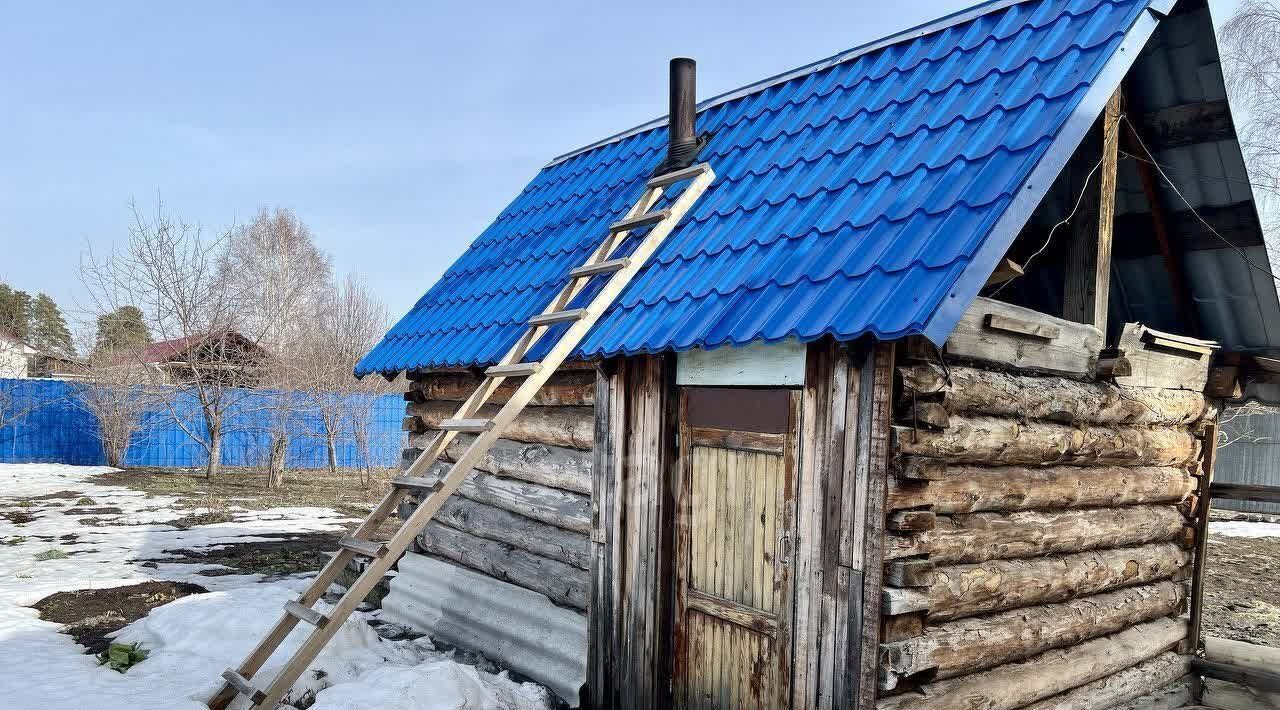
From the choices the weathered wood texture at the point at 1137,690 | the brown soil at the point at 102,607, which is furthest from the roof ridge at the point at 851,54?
the brown soil at the point at 102,607

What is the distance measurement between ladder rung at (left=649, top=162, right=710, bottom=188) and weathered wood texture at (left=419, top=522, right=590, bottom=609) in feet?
9.71

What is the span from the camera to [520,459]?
6797 mm

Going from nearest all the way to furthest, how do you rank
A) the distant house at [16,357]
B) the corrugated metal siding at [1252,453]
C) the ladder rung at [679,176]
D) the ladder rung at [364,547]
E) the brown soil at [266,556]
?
the ladder rung at [364,547] < the ladder rung at [679,176] < the brown soil at [266,556] < the corrugated metal siding at [1252,453] < the distant house at [16,357]

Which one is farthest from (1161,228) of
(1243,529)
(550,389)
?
(1243,529)

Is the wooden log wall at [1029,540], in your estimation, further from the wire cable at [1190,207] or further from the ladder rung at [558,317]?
the ladder rung at [558,317]

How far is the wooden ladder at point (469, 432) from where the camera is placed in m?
4.72

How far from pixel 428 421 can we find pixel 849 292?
5.61m

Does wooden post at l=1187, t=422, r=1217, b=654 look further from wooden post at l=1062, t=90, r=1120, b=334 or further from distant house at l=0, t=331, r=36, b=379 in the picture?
distant house at l=0, t=331, r=36, b=379

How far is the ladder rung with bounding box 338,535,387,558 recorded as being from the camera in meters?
4.83

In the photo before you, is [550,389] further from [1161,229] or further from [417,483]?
[1161,229]

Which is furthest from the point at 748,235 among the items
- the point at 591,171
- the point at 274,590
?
the point at 274,590

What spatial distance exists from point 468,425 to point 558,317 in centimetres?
93

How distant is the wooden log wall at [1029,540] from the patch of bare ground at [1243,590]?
2801mm

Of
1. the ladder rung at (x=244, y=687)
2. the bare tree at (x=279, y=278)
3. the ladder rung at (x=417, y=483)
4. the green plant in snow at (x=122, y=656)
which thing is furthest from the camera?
the bare tree at (x=279, y=278)
